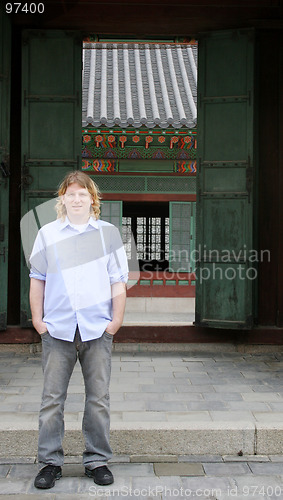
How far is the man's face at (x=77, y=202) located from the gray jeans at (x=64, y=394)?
67cm

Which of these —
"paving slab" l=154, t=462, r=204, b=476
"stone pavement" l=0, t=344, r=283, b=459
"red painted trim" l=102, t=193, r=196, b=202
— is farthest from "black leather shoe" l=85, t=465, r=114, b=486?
"red painted trim" l=102, t=193, r=196, b=202

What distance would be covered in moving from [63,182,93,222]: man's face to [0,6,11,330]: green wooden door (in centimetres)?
311

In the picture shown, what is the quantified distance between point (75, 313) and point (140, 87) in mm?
11462

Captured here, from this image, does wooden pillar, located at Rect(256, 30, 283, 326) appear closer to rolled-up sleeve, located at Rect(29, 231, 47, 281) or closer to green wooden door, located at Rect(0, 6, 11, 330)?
green wooden door, located at Rect(0, 6, 11, 330)

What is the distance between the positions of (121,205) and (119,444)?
850 centimetres

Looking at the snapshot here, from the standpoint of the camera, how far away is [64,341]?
313 centimetres

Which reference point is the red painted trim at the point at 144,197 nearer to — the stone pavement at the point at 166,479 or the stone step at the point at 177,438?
the stone step at the point at 177,438

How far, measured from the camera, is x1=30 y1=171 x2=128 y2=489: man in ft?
10.2

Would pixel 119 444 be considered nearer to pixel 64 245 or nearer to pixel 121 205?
pixel 64 245

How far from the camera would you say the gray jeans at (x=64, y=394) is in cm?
312

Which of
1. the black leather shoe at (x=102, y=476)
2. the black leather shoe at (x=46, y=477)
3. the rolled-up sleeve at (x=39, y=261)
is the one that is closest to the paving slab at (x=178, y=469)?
the black leather shoe at (x=102, y=476)

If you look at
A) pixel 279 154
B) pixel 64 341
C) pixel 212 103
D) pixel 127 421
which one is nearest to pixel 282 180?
pixel 279 154

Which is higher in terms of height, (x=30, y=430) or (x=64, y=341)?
(x=64, y=341)

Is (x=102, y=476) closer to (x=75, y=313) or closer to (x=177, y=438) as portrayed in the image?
(x=177, y=438)
